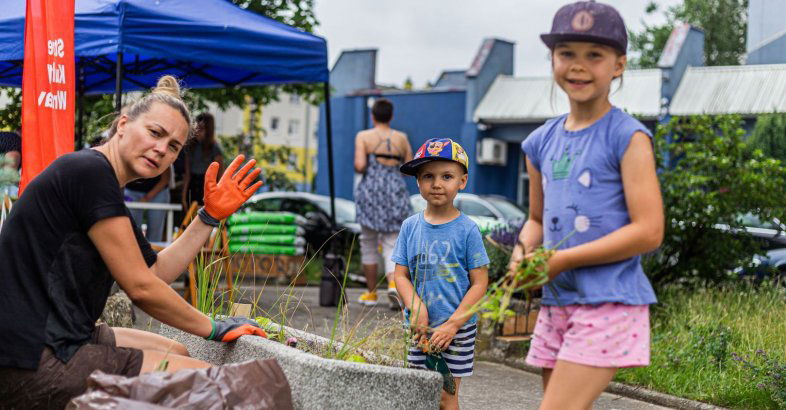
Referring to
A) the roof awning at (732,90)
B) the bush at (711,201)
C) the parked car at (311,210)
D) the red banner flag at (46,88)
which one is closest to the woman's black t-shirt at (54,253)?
the red banner flag at (46,88)

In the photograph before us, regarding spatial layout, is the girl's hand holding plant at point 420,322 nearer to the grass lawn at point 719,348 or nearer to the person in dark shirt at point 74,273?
the person in dark shirt at point 74,273

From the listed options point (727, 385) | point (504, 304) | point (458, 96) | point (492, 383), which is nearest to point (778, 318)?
point (727, 385)

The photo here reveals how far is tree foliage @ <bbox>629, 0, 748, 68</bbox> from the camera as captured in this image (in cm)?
3519

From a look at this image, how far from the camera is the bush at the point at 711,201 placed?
735cm

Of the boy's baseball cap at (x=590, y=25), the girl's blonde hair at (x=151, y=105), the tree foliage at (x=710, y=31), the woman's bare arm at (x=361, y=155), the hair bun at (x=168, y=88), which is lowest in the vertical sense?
the woman's bare arm at (x=361, y=155)

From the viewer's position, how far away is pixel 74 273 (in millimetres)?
3043

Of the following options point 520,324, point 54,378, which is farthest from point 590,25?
point 520,324

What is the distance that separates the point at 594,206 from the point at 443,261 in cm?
125

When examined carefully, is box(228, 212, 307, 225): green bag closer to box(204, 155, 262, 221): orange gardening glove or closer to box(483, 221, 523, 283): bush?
box(483, 221, 523, 283): bush

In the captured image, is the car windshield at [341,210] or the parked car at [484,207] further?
the parked car at [484,207]

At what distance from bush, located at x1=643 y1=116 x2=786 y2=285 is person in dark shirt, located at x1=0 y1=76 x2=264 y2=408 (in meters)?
5.12

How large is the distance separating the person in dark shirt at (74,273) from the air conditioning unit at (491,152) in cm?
1971

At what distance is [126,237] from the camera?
3.02 meters

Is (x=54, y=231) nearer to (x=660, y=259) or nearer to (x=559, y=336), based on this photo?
(x=559, y=336)
